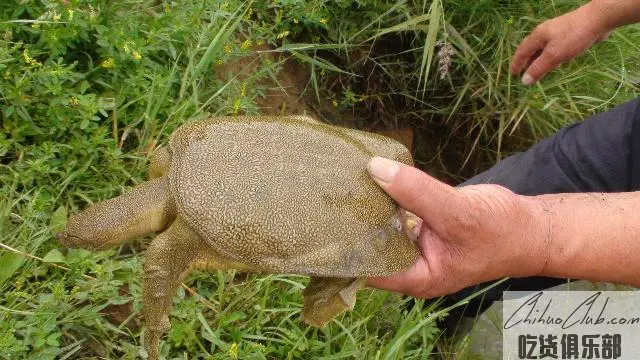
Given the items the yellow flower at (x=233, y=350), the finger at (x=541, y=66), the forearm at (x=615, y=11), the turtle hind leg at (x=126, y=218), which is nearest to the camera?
the turtle hind leg at (x=126, y=218)

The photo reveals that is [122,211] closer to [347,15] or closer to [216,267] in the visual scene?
[216,267]

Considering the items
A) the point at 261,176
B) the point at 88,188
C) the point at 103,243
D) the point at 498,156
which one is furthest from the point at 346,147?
the point at 498,156

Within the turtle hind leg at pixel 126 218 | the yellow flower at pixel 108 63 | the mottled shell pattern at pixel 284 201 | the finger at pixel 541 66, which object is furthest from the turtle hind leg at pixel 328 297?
the finger at pixel 541 66

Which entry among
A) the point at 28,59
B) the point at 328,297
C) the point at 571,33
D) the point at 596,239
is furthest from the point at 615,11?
the point at 28,59

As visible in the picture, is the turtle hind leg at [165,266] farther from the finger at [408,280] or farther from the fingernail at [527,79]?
the fingernail at [527,79]

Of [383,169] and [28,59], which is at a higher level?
[383,169]

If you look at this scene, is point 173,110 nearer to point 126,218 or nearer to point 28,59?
point 28,59
